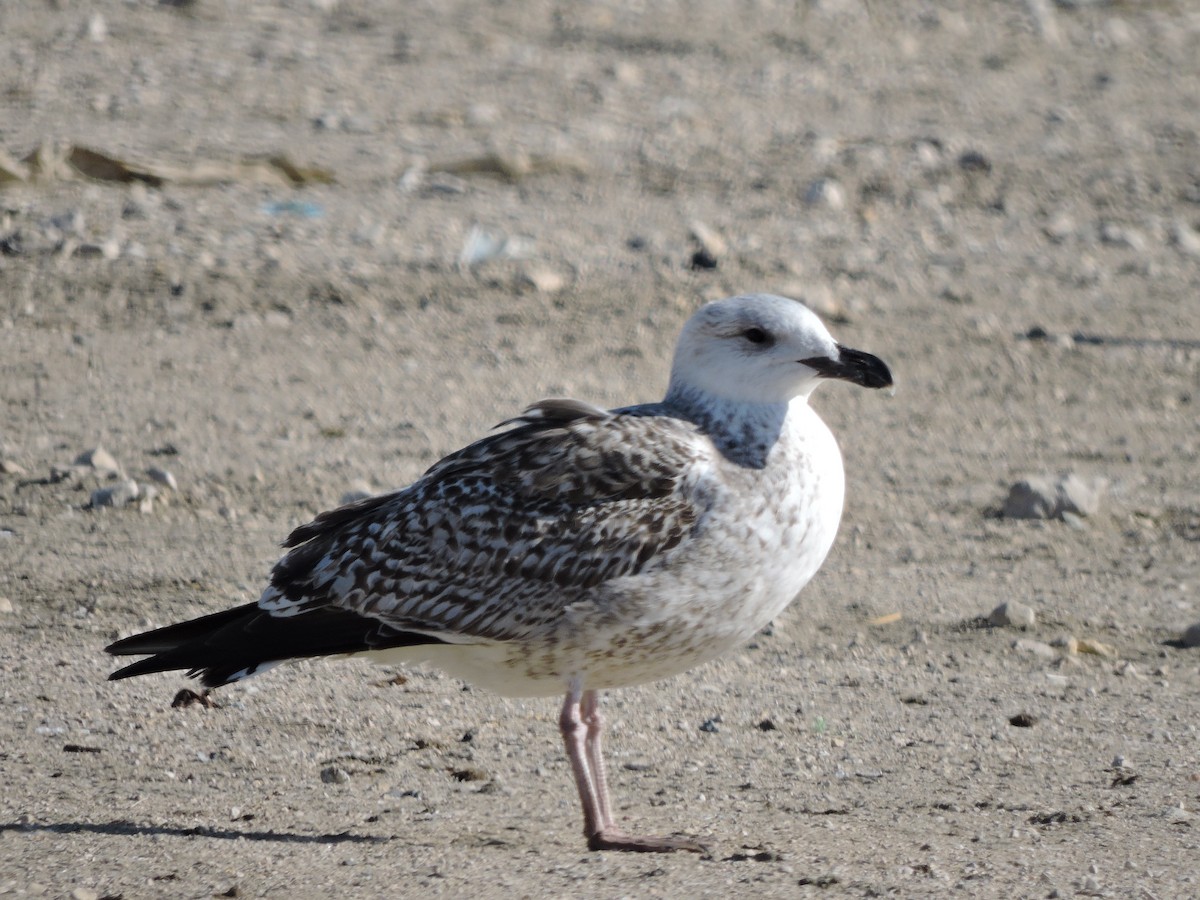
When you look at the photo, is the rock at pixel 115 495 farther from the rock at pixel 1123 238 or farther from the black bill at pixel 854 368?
the rock at pixel 1123 238

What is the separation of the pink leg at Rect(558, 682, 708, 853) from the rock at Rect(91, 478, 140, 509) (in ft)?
9.94

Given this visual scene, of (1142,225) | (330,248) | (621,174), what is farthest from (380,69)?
(1142,225)

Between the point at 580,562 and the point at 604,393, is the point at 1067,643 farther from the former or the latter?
the point at 604,393

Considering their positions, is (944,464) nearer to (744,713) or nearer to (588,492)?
(744,713)

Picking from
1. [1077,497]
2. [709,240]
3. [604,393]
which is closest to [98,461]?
[604,393]

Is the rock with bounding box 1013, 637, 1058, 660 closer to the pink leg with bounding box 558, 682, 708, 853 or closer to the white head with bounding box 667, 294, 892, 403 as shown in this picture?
the white head with bounding box 667, 294, 892, 403

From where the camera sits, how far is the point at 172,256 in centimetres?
1032

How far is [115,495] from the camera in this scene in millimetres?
7586

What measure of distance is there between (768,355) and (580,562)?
895mm

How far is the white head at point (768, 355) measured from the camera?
5.37 m

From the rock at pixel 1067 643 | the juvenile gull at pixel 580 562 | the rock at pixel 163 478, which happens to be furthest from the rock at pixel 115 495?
the rock at pixel 1067 643

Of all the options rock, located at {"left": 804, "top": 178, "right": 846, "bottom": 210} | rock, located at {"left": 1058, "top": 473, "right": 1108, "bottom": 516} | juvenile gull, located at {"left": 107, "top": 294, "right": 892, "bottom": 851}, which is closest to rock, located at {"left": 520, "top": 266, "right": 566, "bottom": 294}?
rock, located at {"left": 804, "top": 178, "right": 846, "bottom": 210}

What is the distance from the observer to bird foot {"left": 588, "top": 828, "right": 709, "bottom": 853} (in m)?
4.96

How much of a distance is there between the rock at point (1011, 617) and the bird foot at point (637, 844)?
2.33 metres
